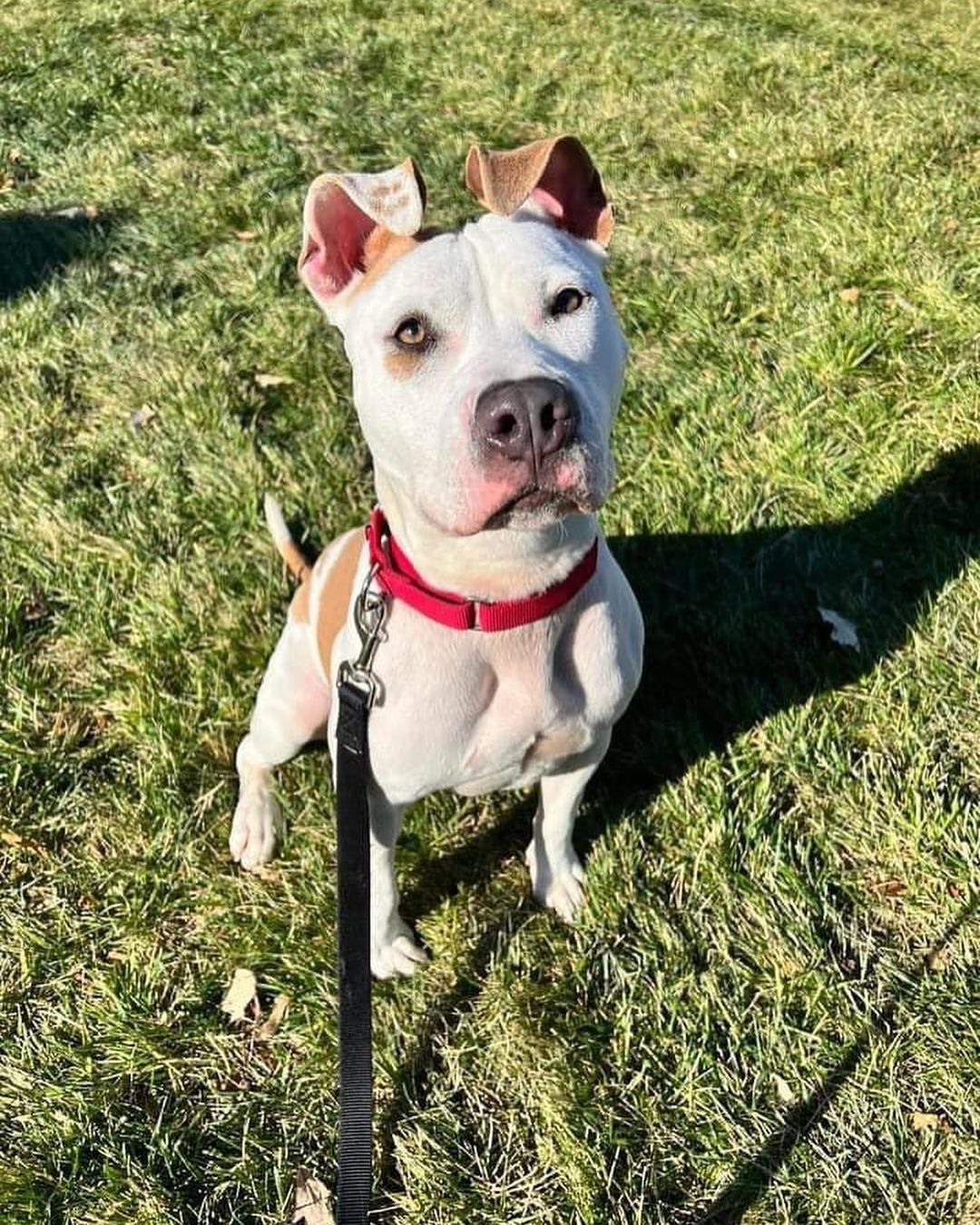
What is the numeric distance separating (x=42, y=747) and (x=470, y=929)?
5.45ft

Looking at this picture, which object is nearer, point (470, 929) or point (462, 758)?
point (462, 758)

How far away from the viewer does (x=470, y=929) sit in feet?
9.92

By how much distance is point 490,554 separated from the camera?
2.25 m

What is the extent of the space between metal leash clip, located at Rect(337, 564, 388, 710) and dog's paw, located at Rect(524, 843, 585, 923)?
3.21 ft

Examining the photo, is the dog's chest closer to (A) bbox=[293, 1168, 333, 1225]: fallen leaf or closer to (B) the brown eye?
(B) the brown eye

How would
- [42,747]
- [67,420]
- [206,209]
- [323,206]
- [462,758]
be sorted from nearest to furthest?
[323,206] → [462,758] → [42,747] → [67,420] → [206,209]

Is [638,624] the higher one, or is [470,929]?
[638,624]

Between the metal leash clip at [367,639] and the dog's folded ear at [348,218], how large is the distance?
28.0 inches

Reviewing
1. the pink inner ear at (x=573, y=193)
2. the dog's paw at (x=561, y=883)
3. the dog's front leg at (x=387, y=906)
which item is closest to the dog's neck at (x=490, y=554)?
the dog's front leg at (x=387, y=906)

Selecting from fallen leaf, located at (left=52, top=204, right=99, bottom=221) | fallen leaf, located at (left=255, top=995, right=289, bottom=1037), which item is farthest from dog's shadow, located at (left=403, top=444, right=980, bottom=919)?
fallen leaf, located at (left=52, top=204, right=99, bottom=221)

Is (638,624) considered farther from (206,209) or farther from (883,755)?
(206,209)

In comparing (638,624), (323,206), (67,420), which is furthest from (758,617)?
(67,420)

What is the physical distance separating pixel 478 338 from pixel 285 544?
1.79 m

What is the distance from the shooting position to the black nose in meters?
1.88
